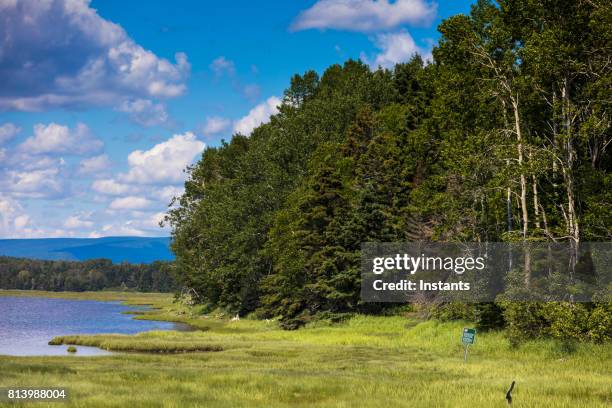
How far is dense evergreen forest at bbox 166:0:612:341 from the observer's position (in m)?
37.5

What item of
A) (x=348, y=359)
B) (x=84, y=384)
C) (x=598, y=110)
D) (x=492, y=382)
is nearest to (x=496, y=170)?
(x=598, y=110)

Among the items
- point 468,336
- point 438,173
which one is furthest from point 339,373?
point 438,173

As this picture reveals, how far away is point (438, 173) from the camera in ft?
189

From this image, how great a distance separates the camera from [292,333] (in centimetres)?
5712

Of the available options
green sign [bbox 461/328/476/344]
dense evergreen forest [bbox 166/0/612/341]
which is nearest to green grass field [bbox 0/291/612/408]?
green sign [bbox 461/328/476/344]

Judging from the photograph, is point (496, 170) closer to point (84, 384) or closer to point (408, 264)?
point (408, 264)

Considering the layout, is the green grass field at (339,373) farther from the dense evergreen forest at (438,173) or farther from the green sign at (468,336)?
the dense evergreen forest at (438,173)

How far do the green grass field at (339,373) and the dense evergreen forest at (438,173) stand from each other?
3.10 m

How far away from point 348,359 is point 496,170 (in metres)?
15.7

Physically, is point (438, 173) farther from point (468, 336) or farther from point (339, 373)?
point (339, 373)

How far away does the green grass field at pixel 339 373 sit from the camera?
21.5 m

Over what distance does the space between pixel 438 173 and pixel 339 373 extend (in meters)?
31.7

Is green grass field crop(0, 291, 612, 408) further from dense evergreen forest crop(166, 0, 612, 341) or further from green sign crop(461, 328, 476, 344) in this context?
dense evergreen forest crop(166, 0, 612, 341)

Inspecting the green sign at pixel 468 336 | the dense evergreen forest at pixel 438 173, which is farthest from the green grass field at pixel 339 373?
the dense evergreen forest at pixel 438 173
